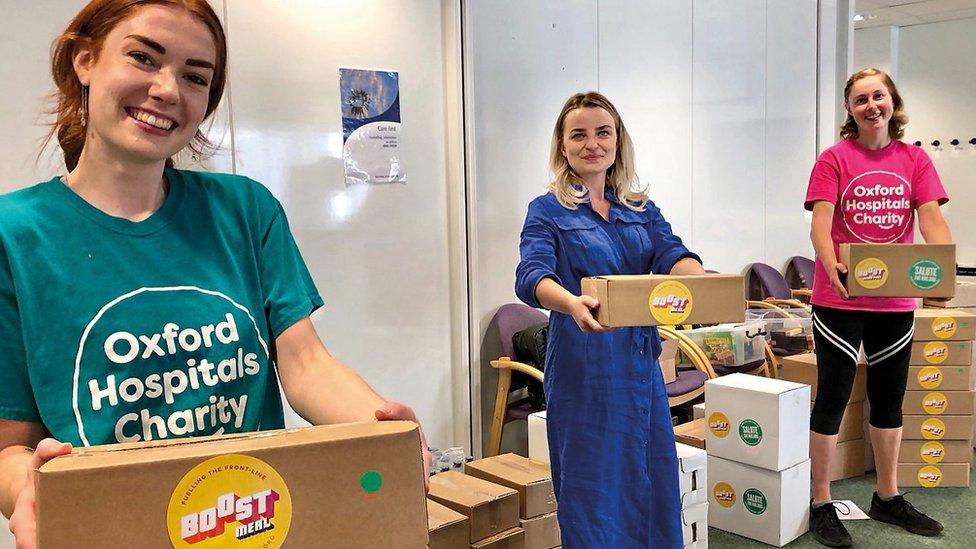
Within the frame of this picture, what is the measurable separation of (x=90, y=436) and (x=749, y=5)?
5.06 metres

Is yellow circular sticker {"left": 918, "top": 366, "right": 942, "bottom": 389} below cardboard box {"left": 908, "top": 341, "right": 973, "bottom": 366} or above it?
below

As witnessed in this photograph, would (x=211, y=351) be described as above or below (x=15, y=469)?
above

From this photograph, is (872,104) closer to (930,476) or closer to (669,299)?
(669,299)

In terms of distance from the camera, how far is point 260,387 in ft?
3.10

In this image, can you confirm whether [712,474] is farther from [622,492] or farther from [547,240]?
[547,240]

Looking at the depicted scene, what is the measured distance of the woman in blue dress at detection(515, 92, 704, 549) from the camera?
191cm

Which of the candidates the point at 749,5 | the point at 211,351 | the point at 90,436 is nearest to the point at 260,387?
the point at 211,351

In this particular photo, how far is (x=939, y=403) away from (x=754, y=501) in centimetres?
115

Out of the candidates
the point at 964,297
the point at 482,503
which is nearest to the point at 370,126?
the point at 482,503

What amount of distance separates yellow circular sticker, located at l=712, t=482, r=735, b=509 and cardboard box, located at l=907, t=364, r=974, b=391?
1.08 m

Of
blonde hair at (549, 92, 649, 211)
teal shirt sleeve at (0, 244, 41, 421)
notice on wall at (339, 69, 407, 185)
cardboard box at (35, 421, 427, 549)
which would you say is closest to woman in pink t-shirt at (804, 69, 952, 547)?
blonde hair at (549, 92, 649, 211)

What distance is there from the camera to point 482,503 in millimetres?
2293

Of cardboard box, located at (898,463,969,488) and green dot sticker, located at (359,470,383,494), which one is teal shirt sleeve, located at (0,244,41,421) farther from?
cardboard box, located at (898,463,969,488)

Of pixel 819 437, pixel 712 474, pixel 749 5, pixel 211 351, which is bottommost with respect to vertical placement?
pixel 712 474
